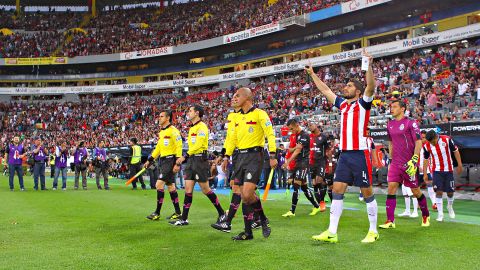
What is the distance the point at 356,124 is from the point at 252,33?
41.0 meters

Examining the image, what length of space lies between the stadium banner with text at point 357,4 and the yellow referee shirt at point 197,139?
30474 millimetres

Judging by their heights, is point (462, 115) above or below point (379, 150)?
above

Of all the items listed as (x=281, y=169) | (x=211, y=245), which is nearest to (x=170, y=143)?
(x=211, y=245)

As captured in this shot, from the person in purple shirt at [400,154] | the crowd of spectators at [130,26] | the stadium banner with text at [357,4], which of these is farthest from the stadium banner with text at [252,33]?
the person in purple shirt at [400,154]

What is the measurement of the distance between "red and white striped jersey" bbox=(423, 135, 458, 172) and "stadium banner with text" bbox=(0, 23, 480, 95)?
2424cm

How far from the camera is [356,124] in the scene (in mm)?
6848

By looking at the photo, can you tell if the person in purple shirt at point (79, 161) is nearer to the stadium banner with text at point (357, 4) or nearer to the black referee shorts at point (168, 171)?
the black referee shorts at point (168, 171)

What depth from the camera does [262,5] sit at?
50469 mm

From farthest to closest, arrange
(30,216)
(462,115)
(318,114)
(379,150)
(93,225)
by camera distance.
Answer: (318,114), (462,115), (379,150), (30,216), (93,225)

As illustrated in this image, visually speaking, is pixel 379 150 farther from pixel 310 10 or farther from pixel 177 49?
pixel 177 49

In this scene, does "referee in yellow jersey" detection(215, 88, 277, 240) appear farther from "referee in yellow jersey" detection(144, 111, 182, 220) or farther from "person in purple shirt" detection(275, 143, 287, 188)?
"person in purple shirt" detection(275, 143, 287, 188)

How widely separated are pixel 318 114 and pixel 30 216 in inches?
866

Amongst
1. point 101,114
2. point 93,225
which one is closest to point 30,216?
point 93,225

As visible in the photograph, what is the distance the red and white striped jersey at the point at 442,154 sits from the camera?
9805mm
